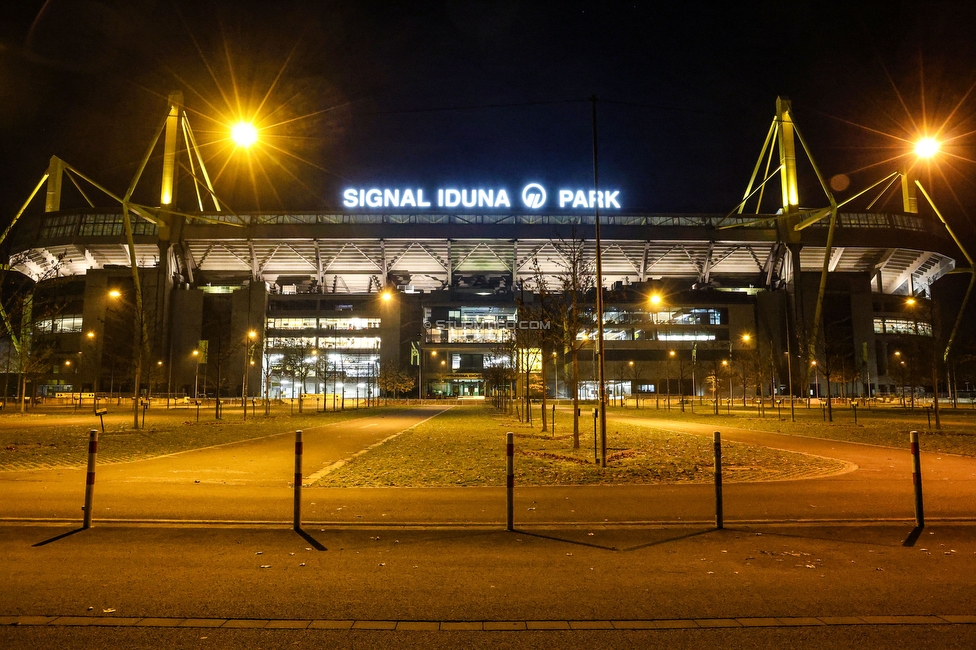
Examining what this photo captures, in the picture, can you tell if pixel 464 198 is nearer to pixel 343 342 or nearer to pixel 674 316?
pixel 343 342

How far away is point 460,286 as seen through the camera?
101938 mm

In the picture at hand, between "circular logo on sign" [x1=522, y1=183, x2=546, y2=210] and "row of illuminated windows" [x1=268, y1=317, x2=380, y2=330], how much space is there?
29.0 meters

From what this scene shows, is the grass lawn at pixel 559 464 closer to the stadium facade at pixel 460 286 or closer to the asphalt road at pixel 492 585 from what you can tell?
the asphalt road at pixel 492 585

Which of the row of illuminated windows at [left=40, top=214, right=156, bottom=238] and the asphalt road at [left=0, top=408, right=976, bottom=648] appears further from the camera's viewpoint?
the row of illuminated windows at [left=40, top=214, right=156, bottom=238]

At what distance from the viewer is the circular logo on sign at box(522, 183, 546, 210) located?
3625 inches

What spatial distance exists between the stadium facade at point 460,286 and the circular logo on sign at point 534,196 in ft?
0.70

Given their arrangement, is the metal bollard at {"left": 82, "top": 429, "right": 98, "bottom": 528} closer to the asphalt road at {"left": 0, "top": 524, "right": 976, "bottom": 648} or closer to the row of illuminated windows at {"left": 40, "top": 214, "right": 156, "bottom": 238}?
the asphalt road at {"left": 0, "top": 524, "right": 976, "bottom": 648}

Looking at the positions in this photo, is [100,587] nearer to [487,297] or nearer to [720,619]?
[720,619]

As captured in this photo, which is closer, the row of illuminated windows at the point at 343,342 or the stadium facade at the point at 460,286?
the stadium facade at the point at 460,286

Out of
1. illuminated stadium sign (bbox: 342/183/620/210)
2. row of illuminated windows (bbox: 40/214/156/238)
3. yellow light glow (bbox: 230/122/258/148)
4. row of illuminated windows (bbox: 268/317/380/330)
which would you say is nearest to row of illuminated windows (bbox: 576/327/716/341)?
illuminated stadium sign (bbox: 342/183/620/210)

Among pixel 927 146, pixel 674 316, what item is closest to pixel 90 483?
pixel 927 146

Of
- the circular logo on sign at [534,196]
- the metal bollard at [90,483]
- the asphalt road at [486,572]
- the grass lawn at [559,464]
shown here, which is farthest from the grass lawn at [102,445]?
the circular logo on sign at [534,196]

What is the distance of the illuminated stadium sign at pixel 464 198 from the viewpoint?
91688mm

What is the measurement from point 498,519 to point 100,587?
4.53 m
